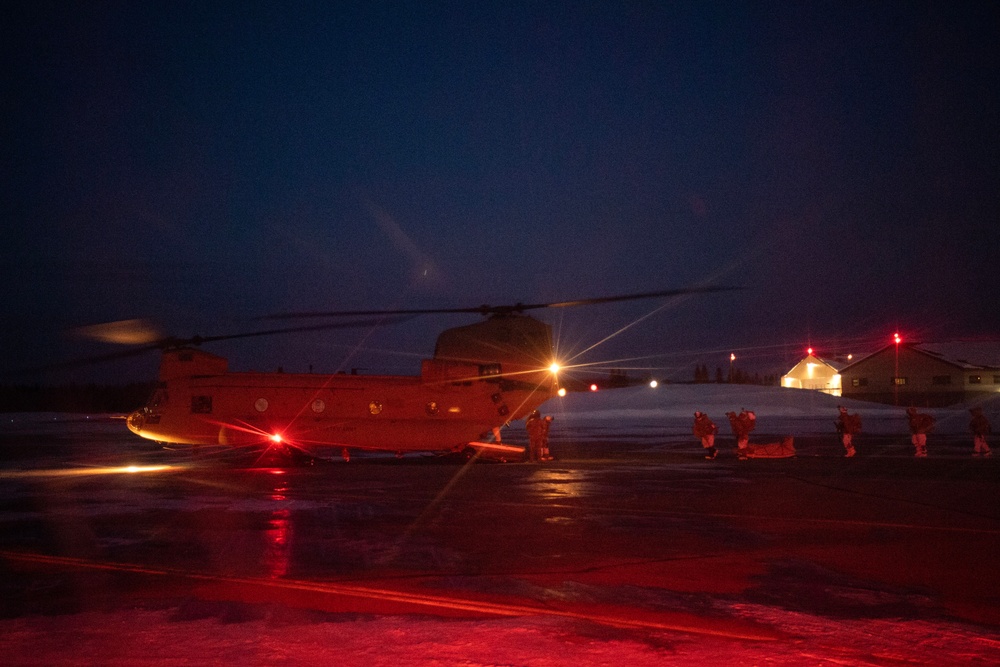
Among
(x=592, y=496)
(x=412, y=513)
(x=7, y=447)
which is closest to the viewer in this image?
(x=412, y=513)

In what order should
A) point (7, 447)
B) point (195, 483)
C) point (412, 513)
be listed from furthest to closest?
1. point (7, 447)
2. point (195, 483)
3. point (412, 513)

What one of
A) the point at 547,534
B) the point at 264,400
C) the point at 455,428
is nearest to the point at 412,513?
the point at 547,534

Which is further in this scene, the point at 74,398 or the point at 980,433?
the point at 74,398

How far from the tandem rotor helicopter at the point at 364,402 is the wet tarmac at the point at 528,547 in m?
3.32

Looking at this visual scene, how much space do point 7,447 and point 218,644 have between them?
29.1 m

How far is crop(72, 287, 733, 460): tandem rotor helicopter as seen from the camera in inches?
785

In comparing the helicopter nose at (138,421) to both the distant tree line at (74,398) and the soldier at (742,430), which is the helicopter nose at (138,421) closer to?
the soldier at (742,430)

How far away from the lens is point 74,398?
9694 centimetres

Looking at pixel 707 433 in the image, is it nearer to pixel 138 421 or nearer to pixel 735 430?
pixel 735 430

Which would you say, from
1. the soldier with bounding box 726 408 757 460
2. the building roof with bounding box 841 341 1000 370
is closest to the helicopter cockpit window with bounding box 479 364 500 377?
the soldier with bounding box 726 408 757 460

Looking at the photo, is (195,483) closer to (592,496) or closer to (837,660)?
(592,496)

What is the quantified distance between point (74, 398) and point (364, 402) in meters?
93.5

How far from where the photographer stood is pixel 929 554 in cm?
816

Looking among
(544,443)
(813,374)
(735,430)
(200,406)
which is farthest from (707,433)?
(813,374)
